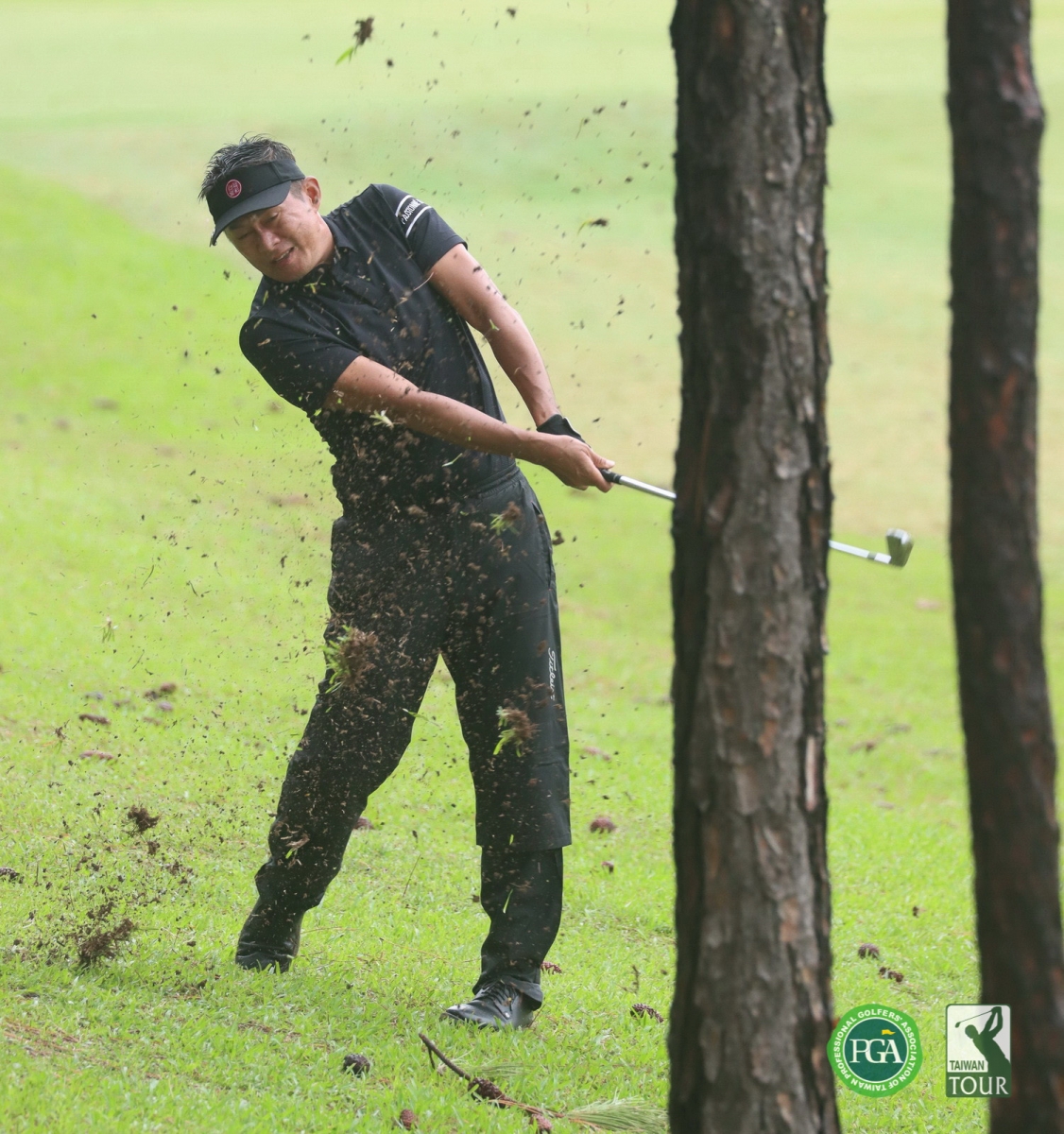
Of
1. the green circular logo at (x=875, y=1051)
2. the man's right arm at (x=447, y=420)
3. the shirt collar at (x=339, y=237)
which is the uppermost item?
the shirt collar at (x=339, y=237)

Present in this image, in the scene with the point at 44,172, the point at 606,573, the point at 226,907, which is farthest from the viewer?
the point at 44,172

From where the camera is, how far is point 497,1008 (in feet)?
12.2

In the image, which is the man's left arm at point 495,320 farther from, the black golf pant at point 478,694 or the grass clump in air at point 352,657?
the grass clump in air at point 352,657

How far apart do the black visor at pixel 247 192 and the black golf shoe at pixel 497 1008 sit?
6.99 ft

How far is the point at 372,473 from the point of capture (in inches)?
151

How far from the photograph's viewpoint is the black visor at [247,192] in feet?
12.0

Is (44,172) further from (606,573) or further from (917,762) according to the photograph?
(917,762)

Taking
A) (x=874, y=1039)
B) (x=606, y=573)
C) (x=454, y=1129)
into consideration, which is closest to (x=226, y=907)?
(x=454, y=1129)

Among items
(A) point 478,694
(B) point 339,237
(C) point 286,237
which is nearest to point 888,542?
(A) point 478,694

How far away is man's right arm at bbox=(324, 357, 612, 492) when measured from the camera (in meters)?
3.62

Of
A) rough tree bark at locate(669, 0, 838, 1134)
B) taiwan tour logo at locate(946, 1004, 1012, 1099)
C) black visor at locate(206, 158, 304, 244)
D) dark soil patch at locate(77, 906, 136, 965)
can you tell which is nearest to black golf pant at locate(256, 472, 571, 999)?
dark soil patch at locate(77, 906, 136, 965)

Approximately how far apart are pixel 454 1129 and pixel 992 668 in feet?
5.46

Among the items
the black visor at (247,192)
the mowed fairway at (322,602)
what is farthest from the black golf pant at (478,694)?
the black visor at (247,192)

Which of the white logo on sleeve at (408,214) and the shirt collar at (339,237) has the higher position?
the white logo on sleeve at (408,214)
